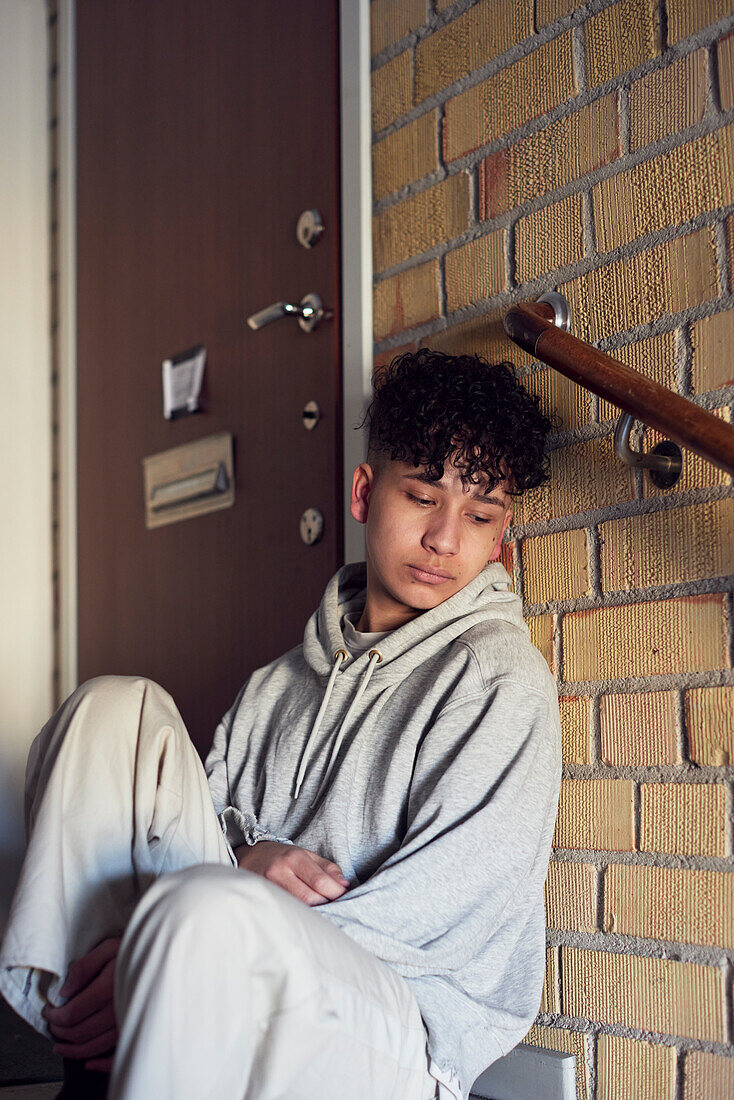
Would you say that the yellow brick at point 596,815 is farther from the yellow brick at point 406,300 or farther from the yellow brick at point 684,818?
the yellow brick at point 406,300

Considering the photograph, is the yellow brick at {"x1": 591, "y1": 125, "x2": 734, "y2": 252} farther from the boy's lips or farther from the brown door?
the brown door

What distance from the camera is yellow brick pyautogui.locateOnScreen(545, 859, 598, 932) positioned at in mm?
1320

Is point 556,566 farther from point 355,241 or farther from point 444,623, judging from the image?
point 355,241

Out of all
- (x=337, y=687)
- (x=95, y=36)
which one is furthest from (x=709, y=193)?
(x=95, y=36)

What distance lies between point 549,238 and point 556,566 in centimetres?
46

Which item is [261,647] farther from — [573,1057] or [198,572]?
[573,1057]

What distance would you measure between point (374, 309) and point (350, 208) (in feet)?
0.60

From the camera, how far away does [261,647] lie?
77.4 inches

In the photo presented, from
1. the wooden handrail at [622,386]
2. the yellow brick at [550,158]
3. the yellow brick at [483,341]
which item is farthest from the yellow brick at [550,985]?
the yellow brick at [550,158]

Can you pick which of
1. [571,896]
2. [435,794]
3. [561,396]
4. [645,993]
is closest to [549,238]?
[561,396]

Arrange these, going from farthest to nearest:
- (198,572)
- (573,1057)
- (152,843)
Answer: (198,572) → (573,1057) → (152,843)

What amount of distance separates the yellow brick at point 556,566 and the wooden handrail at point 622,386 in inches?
9.5

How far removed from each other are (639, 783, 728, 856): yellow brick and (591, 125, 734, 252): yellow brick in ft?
2.22

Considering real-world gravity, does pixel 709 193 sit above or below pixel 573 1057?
above
